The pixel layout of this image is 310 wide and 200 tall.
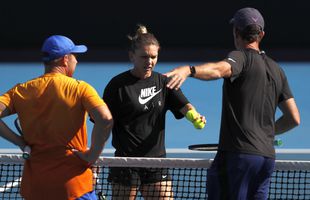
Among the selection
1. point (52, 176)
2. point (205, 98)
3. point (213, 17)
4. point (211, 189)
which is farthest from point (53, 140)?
point (213, 17)

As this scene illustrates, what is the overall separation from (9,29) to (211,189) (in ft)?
33.3

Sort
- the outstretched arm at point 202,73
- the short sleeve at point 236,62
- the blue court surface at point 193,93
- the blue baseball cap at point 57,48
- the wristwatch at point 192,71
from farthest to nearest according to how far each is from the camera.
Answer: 1. the blue court surface at point 193,93
2. the blue baseball cap at point 57,48
3. the short sleeve at point 236,62
4. the wristwatch at point 192,71
5. the outstretched arm at point 202,73

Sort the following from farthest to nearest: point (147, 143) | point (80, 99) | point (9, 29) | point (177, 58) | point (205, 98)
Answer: point (9, 29)
point (177, 58)
point (205, 98)
point (147, 143)
point (80, 99)

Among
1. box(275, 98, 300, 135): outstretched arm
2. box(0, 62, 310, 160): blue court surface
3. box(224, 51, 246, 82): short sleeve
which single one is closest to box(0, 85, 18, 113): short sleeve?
box(224, 51, 246, 82): short sleeve

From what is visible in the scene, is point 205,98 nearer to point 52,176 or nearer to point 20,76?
point 20,76

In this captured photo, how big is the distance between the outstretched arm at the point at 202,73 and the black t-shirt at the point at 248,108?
16 cm

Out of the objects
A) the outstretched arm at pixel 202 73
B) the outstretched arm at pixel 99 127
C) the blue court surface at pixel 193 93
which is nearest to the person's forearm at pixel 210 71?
the outstretched arm at pixel 202 73

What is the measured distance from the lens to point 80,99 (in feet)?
12.3

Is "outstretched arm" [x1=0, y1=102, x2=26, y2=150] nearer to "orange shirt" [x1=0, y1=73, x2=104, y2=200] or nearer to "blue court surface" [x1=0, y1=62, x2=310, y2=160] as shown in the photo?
"orange shirt" [x1=0, y1=73, x2=104, y2=200]

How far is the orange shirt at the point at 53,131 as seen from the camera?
3754 mm

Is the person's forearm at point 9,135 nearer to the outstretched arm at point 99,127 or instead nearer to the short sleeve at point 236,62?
the outstretched arm at point 99,127

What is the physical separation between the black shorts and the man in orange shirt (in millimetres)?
760

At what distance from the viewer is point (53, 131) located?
149 inches

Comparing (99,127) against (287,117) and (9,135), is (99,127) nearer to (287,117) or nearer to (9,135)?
(9,135)
